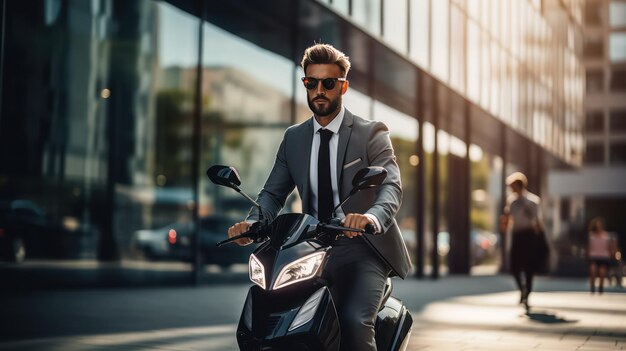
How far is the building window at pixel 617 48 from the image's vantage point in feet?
209

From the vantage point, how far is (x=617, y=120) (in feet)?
207

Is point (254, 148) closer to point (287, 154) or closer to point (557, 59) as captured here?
point (287, 154)

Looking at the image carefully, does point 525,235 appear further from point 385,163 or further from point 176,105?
point 385,163

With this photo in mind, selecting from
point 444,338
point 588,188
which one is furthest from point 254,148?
point 588,188

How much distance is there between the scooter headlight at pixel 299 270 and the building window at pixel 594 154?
61944 millimetres

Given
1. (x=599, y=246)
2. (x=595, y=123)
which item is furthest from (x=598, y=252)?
(x=595, y=123)

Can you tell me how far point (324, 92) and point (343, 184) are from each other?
0.43 meters

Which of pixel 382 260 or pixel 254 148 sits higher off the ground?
pixel 254 148

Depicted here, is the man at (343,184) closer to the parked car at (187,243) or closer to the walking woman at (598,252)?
the parked car at (187,243)

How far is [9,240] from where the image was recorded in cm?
1210

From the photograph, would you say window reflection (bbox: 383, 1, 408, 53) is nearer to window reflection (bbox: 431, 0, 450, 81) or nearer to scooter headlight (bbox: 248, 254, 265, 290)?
window reflection (bbox: 431, 0, 450, 81)

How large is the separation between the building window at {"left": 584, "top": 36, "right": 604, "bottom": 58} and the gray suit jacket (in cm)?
6412

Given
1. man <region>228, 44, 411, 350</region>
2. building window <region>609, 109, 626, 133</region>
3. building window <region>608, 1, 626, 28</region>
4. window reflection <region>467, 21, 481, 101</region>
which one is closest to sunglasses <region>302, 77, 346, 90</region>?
man <region>228, 44, 411, 350</region>

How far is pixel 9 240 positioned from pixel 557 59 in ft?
91.4
